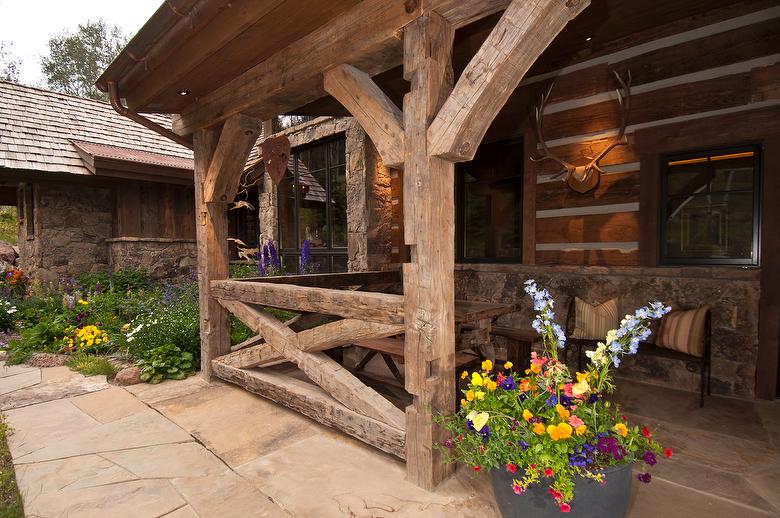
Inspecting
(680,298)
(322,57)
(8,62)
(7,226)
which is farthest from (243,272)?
(8,62)

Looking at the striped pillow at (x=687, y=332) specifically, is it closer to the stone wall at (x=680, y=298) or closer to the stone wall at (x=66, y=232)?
the stone wall at (x=680, y=298)

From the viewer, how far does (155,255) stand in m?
8.43

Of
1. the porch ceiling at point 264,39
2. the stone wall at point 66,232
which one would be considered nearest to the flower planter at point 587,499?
the porch ceiling at point 264,39

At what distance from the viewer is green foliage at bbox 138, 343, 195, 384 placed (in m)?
4.23

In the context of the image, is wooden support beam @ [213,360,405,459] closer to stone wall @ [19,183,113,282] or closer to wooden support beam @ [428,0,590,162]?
wooden support beam @ [428,0,590,162]

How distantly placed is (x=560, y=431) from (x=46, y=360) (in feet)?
18.8

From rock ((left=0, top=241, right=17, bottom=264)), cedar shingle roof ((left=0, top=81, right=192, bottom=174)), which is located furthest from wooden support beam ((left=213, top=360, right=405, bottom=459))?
rock ((left=0, top=241, right=17, bottom=264))

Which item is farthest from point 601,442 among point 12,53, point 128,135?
point 12,53

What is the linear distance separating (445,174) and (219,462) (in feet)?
7.49

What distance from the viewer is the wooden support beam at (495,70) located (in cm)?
190

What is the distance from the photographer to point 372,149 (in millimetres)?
6180

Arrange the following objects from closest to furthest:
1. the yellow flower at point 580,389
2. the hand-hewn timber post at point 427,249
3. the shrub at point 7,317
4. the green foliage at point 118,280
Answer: the yellow flower at point 580,389
the hand-hewn timber post at point 427,249
the shrub at point 7,317
the green foliage at point 118,280

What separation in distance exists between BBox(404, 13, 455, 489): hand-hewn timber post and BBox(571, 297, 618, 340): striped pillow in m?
2.30

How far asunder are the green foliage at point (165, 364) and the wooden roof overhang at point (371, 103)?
0.92 m
